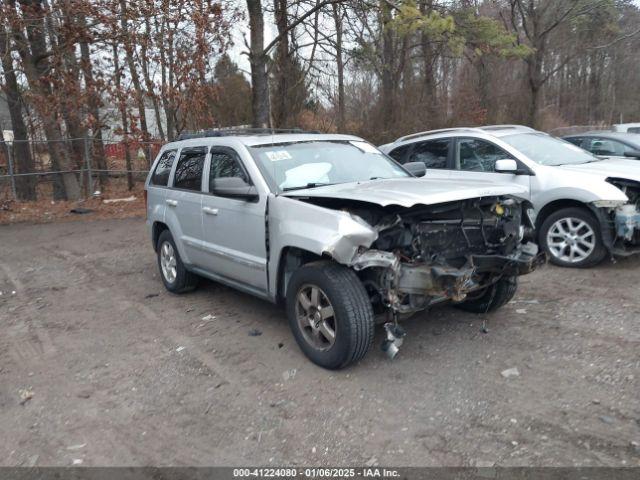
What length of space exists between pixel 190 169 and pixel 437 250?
9.89 feet

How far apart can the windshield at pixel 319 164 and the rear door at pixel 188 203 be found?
3.15 ft

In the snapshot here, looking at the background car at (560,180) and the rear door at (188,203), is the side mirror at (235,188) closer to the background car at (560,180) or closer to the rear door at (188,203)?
the rear door at (188,203)

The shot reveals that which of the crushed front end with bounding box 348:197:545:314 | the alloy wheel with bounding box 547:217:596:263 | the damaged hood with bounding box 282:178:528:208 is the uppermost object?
the damaged hood with bounding box 282:178:528:208

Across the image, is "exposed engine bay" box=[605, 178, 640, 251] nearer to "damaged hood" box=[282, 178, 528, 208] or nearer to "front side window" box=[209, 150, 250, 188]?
"damaged hood" box=[282, 178, 528, 208]

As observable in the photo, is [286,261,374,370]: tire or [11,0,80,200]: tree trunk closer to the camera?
[286,261,374,370]: tire

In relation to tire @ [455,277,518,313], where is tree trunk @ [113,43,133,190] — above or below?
above

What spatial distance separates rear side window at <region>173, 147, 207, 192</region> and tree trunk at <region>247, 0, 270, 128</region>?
783 centimetres

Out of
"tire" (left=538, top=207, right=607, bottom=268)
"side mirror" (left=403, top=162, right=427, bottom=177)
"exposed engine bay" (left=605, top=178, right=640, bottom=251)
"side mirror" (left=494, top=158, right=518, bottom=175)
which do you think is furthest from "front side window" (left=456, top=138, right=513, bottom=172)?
"side mirror" (left=403, top=162, right=427, bottom=177)

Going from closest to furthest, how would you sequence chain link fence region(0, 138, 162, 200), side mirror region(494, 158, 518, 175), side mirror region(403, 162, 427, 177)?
side mirror region(403, 162, 427, 177) → side mirror region(494, 158, 518, 175) → chain link fence region(0, 138, 162, 200)

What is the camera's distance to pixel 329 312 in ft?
13.0

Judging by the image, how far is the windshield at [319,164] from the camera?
4781 millimetres

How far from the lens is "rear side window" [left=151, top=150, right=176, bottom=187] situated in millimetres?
6316

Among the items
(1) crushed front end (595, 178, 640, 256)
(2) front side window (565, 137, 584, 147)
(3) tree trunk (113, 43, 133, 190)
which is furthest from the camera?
(3) tree trunk (113, 43, 133, 190)

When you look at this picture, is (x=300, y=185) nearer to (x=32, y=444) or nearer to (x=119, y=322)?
(x=119, y=322)
